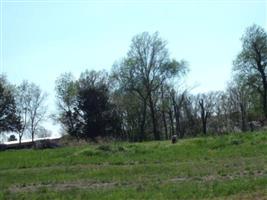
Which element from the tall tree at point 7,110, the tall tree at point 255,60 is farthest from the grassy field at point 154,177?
the tall tree at point 7,110

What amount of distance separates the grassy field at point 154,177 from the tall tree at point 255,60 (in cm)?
4008

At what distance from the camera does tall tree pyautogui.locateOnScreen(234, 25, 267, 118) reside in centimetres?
6700

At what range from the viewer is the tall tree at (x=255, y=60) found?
67.0 meters

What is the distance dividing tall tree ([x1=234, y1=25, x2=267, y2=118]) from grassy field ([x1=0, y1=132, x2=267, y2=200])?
4008cm

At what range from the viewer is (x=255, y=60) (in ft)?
222

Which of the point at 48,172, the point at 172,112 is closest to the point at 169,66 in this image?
the point at 172,112

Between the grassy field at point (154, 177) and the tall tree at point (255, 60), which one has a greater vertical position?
the tall tree at point (255, 60)

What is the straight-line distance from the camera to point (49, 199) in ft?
45.5

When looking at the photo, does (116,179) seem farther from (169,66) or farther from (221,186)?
(169,66)

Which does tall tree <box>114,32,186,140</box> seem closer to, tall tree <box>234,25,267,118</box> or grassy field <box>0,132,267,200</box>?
tall tree <box>234,25,267,118</box>

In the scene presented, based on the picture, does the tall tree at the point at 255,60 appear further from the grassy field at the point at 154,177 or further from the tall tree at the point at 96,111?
the grassy field at the point at 154,177

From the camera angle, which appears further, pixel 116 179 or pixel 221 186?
pixel 116 179

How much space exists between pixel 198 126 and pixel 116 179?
67.3m

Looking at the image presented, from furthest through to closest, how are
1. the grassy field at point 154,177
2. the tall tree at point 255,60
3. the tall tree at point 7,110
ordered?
1. the tall tree at point 7,110
2. the tall tree at point 255,60
3. the grassy field at point 154,177
